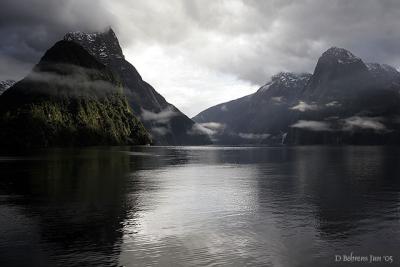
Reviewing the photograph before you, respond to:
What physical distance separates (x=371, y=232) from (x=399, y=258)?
821 centimetres

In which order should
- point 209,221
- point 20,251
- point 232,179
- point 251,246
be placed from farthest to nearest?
point 232,179, point 209,221, point 251,246, point 20,251

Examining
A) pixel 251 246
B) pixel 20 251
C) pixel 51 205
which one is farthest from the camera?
pixel 51 205

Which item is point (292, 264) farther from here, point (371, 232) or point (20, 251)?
point (20, 251)

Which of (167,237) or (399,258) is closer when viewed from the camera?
(399,258)

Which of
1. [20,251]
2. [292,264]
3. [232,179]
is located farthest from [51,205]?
[232,179]

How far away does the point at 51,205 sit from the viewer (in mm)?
54375

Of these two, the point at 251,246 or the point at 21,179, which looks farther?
the point at 21,179

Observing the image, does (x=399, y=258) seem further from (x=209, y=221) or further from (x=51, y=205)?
(x=51, y=205)

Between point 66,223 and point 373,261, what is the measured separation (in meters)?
30.4

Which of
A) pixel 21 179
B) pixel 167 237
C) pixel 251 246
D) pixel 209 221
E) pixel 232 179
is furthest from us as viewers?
pixel 232 179

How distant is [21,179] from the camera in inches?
3386

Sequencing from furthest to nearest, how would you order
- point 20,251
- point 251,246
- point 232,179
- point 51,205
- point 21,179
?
1. point 232,179
2. point 21,179
3. point 51,205
4. point 251,246
5. point 20,251

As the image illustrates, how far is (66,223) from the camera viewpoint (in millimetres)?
43719

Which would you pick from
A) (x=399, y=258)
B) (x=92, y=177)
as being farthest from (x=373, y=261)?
(x=92, y=177)
